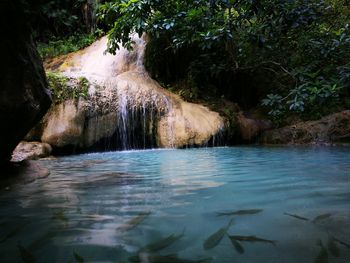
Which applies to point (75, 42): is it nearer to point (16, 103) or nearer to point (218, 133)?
point (218, 133)

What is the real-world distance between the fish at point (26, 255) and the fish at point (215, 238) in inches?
36.6

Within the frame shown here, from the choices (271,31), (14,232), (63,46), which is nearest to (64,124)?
(271,31)

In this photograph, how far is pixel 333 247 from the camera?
1.91 m

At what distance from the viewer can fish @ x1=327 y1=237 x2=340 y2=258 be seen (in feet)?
6.00

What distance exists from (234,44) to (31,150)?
20.5ft

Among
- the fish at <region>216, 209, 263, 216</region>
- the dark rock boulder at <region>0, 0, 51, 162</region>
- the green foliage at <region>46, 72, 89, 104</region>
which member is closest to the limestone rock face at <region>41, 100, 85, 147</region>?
the green foliage at <region>46, 72, 89, 104</region>

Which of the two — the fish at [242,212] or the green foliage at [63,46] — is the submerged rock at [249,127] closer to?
the green foliage at [63,46]

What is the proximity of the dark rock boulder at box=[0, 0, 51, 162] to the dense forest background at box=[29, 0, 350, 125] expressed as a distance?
0.73 ft

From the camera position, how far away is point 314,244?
1.97 metres

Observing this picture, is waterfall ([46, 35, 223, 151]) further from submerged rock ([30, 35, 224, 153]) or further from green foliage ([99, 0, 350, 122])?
green foliage ([99, 0, 350, 122])

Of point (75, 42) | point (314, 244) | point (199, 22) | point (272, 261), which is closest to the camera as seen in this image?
point (272, 261)

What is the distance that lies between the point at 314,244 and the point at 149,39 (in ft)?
41.6

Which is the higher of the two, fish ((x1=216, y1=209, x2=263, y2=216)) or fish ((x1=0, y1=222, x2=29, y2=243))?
fish ((x1=216, y1=209, x2=263, y2=216))

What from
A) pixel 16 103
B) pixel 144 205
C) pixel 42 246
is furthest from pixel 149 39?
pixel 42 246
